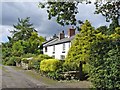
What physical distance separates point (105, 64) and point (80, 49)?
13086 mm

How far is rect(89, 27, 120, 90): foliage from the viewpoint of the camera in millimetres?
13500

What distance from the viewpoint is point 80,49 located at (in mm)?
27094

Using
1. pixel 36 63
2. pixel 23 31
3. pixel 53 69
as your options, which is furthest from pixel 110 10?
pixel 23 31

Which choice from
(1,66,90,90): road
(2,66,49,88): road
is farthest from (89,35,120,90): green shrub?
(2,66,49,88): road

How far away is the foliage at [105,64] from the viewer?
1350cm

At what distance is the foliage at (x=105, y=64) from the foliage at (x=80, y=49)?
9.94m

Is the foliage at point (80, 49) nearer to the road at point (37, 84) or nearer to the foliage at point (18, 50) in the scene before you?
the road at point (37, 84)

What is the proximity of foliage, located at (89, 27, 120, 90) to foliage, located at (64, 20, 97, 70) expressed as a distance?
9.94 metres

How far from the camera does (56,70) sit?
79.9ft

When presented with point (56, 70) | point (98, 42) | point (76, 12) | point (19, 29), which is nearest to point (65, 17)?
point (76, 12)

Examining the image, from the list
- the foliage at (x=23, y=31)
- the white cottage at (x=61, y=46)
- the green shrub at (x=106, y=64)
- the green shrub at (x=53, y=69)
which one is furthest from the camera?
the foliage at (x=23, y=31)

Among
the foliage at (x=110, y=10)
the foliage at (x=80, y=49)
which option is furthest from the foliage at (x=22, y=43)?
the foliage at (x=110, y=10)

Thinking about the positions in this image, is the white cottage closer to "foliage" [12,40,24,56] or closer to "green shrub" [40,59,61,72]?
"foliage" [12,40,24,56]

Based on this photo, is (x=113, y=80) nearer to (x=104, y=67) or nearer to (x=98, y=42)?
(x=104, y=67)
